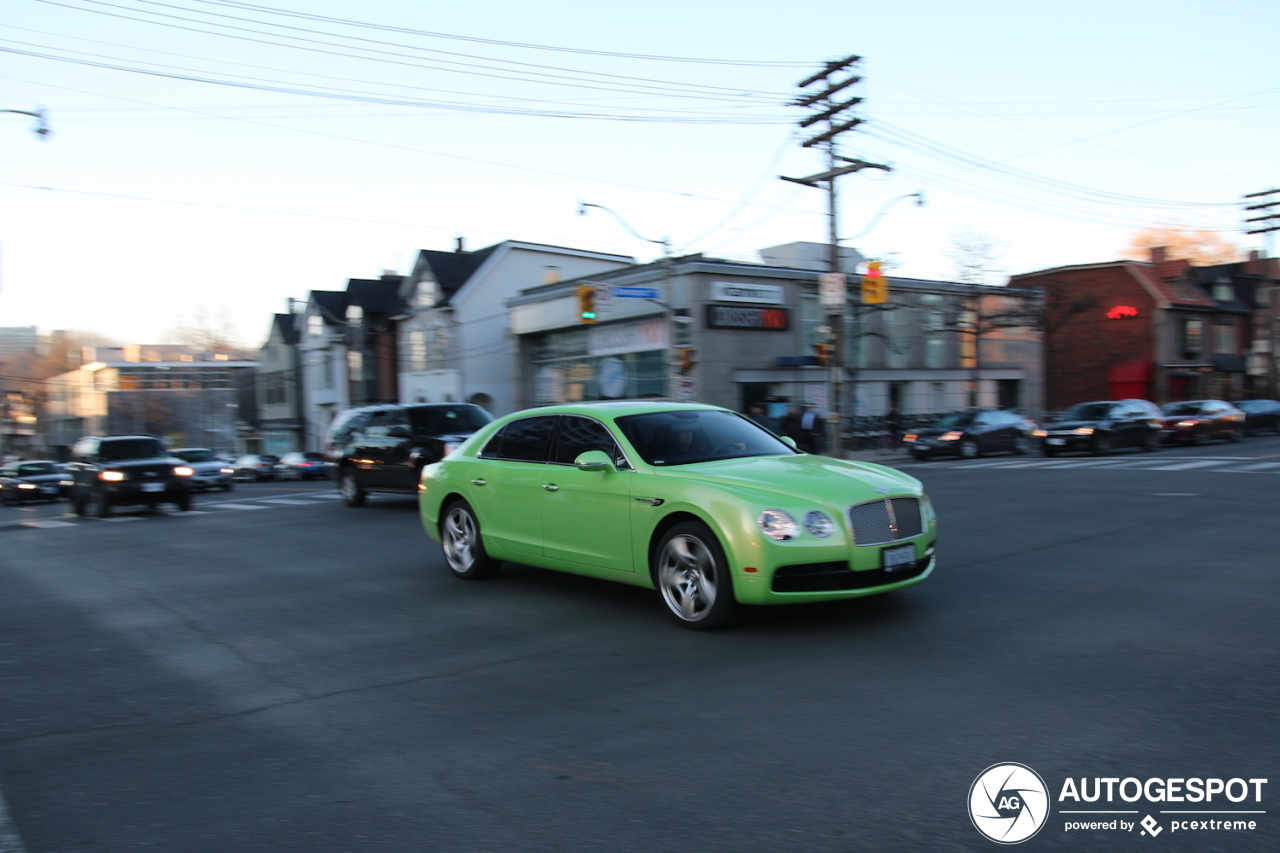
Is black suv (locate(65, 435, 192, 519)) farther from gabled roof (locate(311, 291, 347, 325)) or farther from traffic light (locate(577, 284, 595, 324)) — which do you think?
gabled roof (locate(311, 291, 347, 325))

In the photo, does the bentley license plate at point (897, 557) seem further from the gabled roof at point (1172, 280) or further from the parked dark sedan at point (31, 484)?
the gabled roof at point (1172, 280)

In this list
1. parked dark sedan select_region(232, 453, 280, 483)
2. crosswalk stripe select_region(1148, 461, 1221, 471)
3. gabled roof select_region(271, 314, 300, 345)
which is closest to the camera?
crosswalk stripe select_region(1148, 461, 1221, 471)

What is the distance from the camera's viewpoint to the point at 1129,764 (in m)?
3.94

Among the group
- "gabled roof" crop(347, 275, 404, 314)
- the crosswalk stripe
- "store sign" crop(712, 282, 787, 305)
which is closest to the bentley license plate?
the crosswalk stripe

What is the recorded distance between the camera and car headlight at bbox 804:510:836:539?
616 cm

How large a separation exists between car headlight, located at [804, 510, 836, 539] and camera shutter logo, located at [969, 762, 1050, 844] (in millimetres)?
2318

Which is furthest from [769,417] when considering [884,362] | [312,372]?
[312,372]

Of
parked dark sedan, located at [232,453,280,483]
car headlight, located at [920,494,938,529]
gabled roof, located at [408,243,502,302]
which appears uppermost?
gabled roof, located at [408,243,502,302]

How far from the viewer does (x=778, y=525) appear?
615 cm

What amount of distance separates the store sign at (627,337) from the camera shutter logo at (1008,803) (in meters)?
32.5

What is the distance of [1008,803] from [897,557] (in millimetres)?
2871

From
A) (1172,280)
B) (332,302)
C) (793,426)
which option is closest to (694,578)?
(793,426)

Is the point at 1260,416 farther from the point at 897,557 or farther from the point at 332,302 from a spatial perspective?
the point at 332,302

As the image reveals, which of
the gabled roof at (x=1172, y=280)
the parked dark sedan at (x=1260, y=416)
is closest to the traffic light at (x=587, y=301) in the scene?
the parked dark sedan at (x=1260, y=416)
